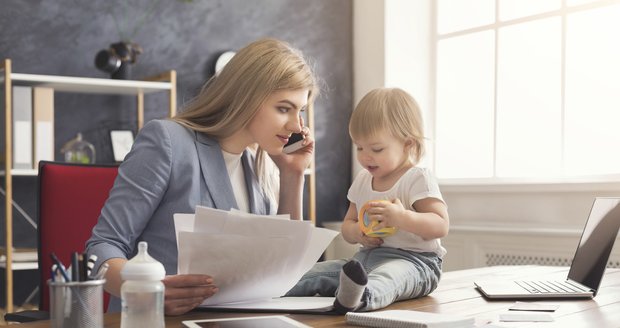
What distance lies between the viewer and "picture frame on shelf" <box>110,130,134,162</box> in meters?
3.77

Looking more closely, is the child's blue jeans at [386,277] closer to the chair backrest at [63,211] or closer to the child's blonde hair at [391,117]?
the child's blonde hair at [391,117]

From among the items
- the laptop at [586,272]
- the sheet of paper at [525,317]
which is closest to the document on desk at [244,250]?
the sheet of paper at [525,317]

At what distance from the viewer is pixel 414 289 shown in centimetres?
158

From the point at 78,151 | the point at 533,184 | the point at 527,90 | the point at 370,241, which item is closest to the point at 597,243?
the point at 370,241

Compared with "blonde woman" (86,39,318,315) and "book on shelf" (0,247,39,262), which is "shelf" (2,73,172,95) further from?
"blonde woman" (86,39,318,315)

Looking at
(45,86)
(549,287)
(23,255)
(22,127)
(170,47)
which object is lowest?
(23,255)

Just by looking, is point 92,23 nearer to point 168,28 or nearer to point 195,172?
point 168,28

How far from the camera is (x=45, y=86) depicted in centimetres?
351

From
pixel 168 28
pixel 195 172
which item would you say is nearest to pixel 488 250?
pixel 168 28

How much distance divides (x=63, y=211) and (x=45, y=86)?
66.6 inches

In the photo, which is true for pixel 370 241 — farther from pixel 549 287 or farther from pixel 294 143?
pixel 549 287

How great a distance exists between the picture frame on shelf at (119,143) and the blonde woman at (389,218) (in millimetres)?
1996

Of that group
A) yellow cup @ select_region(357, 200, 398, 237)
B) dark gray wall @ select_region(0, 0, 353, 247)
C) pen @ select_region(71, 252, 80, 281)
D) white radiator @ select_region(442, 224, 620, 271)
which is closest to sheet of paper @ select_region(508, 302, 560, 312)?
yellow cup @ select_region(357, 200, 398, 237)

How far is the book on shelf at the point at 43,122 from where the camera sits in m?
3.37
